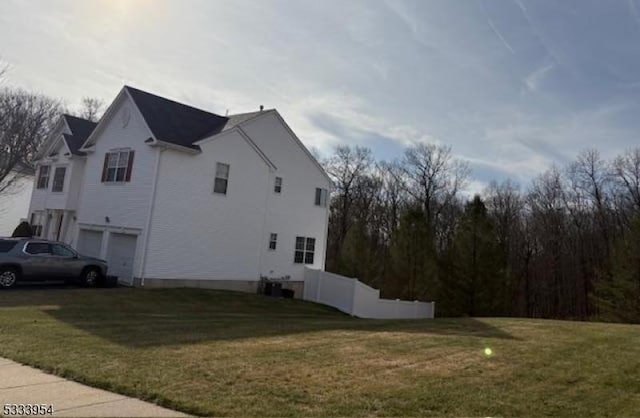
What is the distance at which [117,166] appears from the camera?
2186 cm

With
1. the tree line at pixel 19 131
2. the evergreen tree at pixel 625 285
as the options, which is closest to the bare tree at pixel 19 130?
the tree line at pixel 19 131

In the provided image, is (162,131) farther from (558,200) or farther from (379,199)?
(558,200)

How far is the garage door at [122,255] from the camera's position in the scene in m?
20.0

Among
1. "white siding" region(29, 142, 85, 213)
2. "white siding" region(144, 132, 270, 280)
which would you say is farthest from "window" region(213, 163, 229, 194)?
"white siding" region(29, 142, 85, 213)

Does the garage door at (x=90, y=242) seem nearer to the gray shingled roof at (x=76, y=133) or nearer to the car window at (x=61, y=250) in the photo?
the car window at (x=61, y=250)

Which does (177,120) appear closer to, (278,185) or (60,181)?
(278,185)

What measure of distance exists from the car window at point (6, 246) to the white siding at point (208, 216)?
4772 mm

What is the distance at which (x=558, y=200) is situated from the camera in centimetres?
4422

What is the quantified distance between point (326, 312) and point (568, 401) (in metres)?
16.7

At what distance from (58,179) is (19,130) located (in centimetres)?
1091

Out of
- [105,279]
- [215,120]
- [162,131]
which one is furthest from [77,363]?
[215,120]

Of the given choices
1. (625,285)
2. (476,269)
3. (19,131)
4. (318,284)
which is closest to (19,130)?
(19,131)

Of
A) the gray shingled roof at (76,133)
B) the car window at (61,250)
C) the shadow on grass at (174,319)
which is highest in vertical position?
the gray shingled roof at (76,133)

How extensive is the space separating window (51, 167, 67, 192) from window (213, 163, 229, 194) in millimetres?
9691
